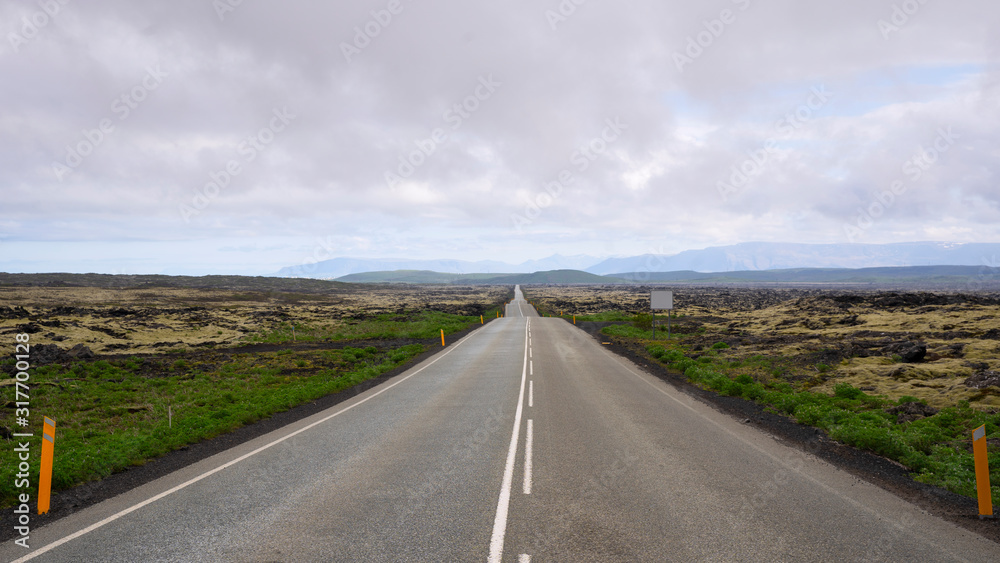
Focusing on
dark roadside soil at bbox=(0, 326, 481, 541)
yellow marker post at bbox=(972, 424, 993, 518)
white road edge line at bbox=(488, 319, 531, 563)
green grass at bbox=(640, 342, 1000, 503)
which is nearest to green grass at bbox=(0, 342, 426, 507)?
dark roadside soil at bbox=(0, 326, 481, 541)

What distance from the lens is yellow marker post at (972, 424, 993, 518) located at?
19.8ft

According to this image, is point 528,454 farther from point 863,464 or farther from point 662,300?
point 662,300

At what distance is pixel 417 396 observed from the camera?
14.1 m

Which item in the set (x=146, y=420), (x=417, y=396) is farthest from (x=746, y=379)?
(x=146, y=420)

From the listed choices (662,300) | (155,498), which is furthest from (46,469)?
(662,300)

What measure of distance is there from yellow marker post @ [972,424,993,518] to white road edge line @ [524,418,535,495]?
569 centimetres

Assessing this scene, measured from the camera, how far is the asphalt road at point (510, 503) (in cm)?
519

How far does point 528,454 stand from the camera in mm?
8469

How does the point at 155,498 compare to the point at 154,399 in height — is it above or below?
above

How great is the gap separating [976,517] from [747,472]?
2.61 meters

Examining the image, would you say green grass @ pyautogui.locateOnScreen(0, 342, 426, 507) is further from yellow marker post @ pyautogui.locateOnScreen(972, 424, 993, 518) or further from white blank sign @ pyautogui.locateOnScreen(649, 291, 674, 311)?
white blank sign @ pyautogui.locateOnScreen(649, 291, 674, 311)

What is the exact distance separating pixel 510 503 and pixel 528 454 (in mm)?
2195

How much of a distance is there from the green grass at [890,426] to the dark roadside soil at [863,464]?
0.23m

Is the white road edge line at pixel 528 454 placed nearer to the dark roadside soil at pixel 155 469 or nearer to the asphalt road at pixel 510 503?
the asphalt road at pixel 510 503
